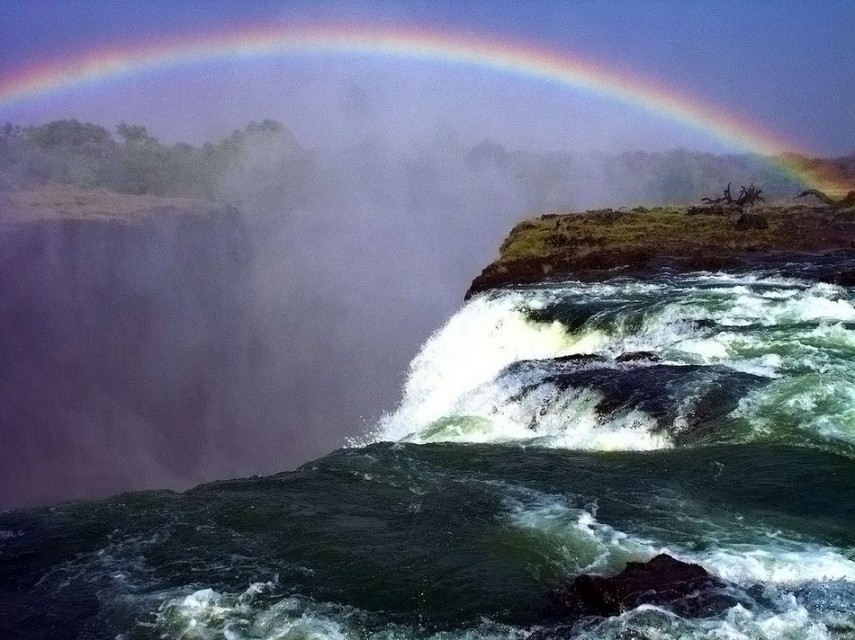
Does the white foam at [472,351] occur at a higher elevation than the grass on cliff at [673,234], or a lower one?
lower

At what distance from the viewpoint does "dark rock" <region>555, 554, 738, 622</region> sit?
695cm

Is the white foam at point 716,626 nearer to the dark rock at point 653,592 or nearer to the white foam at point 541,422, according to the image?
the dark rock at point 653,592

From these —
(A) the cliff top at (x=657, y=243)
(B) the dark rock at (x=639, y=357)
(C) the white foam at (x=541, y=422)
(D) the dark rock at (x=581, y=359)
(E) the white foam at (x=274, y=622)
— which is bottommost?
(E) the white foam at (x=274, y=622)

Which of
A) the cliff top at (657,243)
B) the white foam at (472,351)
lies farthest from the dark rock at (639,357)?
the cliff top at (657,243)

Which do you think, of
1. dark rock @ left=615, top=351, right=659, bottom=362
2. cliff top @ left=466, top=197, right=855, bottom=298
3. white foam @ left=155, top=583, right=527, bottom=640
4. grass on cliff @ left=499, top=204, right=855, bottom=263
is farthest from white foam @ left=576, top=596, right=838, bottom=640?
grass on cliff @ left=499, top=204, right=855, bottom=263

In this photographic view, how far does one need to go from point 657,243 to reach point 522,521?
83.6 ft

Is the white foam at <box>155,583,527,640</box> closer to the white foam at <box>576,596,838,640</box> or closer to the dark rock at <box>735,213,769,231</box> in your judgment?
the white foam at <box>576,596,838,640</box>

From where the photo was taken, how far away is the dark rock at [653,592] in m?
6.95

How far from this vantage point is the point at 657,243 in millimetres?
33281

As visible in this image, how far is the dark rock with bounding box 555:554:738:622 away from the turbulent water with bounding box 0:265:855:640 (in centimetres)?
14

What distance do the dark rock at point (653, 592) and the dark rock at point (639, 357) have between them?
29.9ft

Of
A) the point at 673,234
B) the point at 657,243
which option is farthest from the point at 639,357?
the point at 673,234

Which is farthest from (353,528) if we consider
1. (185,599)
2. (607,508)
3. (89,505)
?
(89,505)

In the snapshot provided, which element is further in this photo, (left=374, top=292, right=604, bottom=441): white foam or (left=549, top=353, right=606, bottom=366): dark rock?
(left=374, top=292, right=604, bottom=441): white foam
